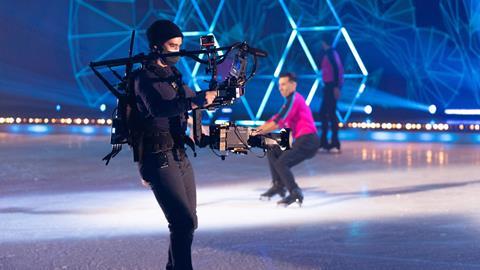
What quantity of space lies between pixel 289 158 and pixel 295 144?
228 millimetres

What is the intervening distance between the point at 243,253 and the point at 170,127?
165 cm

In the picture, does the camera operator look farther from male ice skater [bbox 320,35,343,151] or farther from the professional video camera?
male ice skater [bbox 320,35,343,151]

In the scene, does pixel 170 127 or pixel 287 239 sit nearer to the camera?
pixel 170 127

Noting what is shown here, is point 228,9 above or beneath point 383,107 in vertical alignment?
above

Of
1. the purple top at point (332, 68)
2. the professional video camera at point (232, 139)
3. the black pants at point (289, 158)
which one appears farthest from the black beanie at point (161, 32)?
the purple top at point (332, 68)

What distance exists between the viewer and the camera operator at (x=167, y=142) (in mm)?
4367

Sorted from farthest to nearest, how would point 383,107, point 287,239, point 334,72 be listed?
point 383,107 → point 334,72 → point 287,239

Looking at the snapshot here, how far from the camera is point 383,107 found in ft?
64.5

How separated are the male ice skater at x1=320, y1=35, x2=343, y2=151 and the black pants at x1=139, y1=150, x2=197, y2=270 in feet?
31.0

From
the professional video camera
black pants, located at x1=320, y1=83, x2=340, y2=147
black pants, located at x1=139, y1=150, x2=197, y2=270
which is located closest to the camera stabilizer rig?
the professional video camera

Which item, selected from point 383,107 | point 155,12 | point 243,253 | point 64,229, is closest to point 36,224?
point 64,229

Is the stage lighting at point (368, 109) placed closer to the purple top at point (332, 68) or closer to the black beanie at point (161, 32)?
the purple top at point (332, 68)

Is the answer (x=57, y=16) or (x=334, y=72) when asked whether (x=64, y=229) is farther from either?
(x=57, y=16)

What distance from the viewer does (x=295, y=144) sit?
8.46 metres
